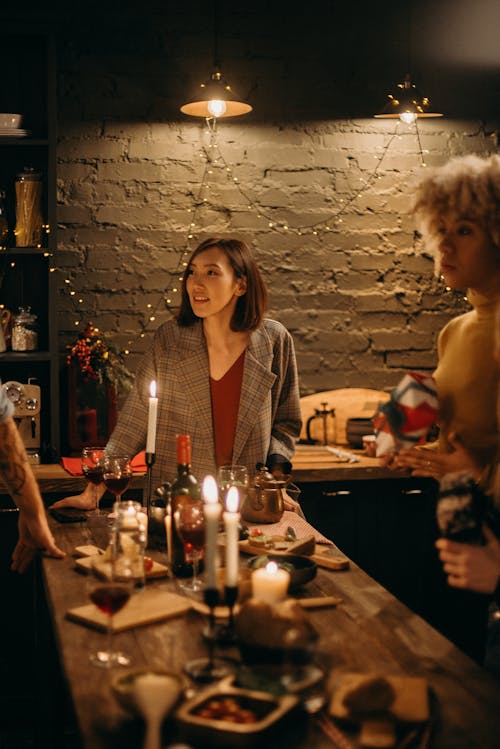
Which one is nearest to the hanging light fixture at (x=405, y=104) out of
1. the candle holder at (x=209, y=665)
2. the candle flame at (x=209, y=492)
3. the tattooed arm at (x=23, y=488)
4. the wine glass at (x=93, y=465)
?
the wine glass at (x=93, y=465)

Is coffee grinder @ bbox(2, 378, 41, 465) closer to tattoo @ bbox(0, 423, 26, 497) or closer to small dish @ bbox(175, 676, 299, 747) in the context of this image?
tattoo @ bbox(0, 423, 26, 497)

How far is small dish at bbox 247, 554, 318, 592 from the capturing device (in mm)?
2031

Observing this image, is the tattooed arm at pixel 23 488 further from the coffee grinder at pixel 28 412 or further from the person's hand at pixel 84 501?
the coffee grinder at pixel 28 412

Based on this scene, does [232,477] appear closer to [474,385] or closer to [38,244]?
[474,385]

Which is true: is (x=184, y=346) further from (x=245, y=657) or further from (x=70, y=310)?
(x=245, y=657)

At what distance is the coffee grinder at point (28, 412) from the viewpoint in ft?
12.4

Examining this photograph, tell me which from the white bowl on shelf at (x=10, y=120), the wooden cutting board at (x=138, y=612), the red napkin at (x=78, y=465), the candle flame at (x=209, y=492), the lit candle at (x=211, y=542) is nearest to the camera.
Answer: the lit candle at (x=211, y=542)

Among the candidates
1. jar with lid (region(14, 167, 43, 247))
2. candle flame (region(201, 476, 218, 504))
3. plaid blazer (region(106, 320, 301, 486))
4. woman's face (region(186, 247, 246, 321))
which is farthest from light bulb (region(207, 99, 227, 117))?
candle flame (region(201, 476, 218, 504))

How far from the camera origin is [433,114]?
4.05 metres

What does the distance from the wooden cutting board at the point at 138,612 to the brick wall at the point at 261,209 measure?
7.89ft

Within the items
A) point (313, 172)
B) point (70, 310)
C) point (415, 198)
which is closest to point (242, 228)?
point (313, 172)

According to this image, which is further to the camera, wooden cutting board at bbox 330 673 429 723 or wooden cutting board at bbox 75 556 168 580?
wooden cutting board at bbox 75 556 168 580

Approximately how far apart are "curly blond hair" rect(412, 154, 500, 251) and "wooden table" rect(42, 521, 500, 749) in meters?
0.96

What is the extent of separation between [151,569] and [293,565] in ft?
1.12
